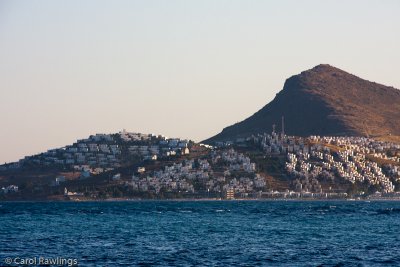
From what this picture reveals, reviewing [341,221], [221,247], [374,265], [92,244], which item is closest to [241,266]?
[374,265]

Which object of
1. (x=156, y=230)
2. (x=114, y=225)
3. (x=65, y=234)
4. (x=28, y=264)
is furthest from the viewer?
(x=114, y=225)

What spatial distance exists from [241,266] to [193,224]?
6603 cm

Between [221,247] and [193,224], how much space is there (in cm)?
4735

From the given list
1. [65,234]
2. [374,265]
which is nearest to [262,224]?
[65,234]

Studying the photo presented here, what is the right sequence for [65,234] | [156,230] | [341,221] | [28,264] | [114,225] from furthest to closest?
[341,221], [114,225], [156,230], [65,234], [28,264]

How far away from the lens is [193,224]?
15075 cm

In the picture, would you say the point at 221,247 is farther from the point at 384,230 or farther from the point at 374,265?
the point at 384,230

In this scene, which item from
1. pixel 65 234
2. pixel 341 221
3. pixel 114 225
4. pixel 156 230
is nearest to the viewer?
pixel 65 234

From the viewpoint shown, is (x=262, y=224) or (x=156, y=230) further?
(x=262, y=224)

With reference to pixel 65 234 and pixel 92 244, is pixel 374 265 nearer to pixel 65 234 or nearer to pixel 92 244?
pixel 92 244

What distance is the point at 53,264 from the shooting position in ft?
277

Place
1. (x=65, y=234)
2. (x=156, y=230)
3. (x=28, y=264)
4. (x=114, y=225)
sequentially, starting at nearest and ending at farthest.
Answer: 1. (x=28, y=264)
2. (x=65, y=234)
3. (x=156, y=230)
4. (x=114, y=225)

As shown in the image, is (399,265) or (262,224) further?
(262,224)

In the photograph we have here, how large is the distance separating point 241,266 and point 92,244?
2635 centimetres
